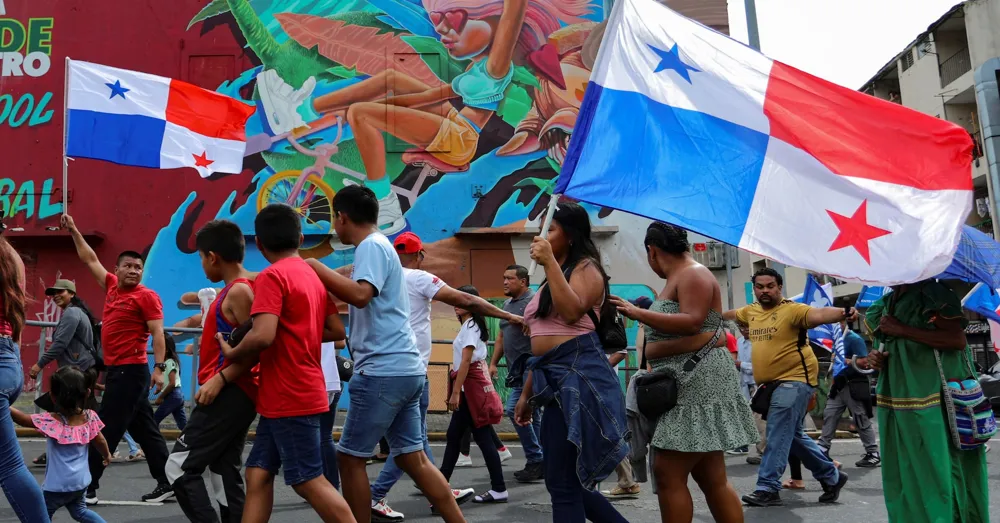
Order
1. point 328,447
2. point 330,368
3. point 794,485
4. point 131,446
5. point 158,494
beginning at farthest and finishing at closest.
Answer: point 131,446 → point 794,485 → point 158,494 → point 330,368 → point 328,447

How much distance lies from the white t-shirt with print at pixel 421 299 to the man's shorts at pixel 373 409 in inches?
43.6

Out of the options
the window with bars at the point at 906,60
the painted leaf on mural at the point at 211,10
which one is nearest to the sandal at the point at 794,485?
the painted leaf on mural at the point at 211,10

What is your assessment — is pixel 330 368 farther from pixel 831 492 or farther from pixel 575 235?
pixel 831 492

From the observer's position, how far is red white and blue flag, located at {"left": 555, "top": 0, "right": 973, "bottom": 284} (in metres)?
4.48

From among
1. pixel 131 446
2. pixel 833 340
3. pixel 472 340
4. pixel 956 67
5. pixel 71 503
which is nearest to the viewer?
pixel 71 503

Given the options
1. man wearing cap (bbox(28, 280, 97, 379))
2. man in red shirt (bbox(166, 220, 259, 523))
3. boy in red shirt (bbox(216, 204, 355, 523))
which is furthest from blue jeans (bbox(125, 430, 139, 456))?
boy in red shirt (bbox(216, 204, 355, 523))

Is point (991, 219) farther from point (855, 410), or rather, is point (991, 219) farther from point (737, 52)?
point (737, 52)

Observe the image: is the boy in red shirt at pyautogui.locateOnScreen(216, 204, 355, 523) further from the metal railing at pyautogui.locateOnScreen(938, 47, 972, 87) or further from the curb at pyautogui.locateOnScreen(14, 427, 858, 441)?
the metal railing at pyautogui.locateOnScreen(938, 47, 972, 87)

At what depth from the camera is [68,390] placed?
5324 millimetres

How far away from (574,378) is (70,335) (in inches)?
241

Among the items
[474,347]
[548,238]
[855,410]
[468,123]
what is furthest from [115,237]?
[548,238]

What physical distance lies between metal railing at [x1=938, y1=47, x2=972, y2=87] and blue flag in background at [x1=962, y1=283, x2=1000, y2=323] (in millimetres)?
33072

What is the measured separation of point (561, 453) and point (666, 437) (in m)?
0.56

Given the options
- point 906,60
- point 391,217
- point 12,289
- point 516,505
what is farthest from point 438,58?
point 906,60
